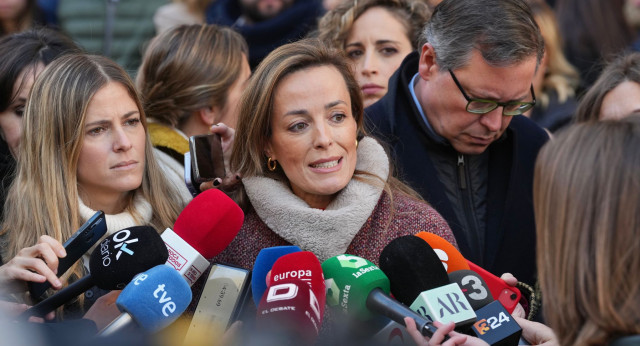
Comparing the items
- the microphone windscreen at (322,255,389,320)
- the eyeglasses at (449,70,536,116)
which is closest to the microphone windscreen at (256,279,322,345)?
the microphone windscreen at (322,255,389,320)

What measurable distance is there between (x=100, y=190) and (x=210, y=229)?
88 cm

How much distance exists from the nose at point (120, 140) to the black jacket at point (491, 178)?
111 cm

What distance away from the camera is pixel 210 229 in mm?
2918

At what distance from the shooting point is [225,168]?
372 cm

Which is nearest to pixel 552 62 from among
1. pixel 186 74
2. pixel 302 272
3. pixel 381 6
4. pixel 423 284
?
pixel 381 6

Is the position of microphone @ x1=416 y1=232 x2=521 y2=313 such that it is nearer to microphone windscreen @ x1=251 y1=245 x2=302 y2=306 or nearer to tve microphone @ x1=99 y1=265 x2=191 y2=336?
microphone windscreen @ x1=251 y1=245 x2=302 y2=306

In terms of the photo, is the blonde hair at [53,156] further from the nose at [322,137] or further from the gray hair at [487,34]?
the gray hair at [487,34]

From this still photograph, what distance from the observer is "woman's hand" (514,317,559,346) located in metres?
2.73

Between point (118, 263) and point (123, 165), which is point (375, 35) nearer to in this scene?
point (123, 165)

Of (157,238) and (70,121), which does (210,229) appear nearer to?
(157,238)

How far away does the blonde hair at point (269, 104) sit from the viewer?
11.3ft

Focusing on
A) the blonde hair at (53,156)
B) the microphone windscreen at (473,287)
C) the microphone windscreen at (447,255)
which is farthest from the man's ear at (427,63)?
the microphone windscreen at (473,287)

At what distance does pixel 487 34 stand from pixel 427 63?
1.23 feet

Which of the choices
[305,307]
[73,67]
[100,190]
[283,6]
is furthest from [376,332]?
[283,6]
